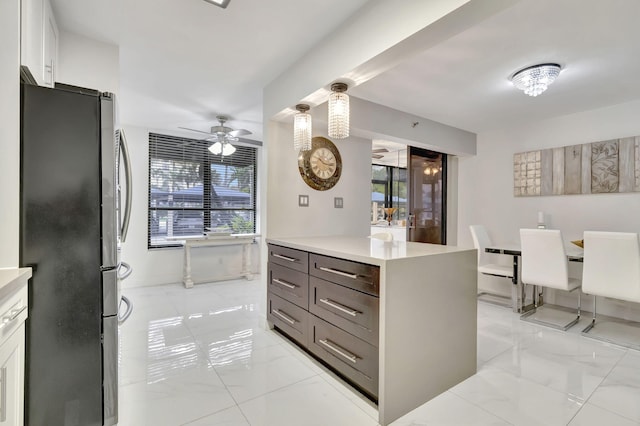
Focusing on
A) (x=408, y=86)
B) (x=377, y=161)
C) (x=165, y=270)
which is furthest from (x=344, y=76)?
(x=377, y=161)

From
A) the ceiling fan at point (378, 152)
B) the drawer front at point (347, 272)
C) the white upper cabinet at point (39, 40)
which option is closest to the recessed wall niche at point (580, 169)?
the ceiling fan at point (378, 152)

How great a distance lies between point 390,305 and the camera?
1.66 m

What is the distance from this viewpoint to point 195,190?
5164 mm

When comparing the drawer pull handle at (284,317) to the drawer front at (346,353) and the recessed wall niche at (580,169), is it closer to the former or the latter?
the drawer front at (346,353)

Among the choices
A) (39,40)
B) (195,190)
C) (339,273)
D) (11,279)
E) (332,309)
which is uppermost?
(39,40)

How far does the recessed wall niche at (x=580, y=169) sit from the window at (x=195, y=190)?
4.34 metres

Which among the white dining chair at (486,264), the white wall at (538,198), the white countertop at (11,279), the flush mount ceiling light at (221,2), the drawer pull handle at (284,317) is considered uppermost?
the flush mount ceiling light at (221,2)

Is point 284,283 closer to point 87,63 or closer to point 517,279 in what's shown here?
point 87,63

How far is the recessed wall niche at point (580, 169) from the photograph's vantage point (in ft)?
10.7

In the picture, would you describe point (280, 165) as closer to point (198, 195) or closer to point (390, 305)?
point (390, 305)

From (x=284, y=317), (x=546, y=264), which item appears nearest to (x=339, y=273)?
(x=284, y=317)

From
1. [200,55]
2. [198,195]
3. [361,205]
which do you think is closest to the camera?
[200,55]

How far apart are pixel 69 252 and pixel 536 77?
134 inches

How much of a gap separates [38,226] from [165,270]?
3.68 m
